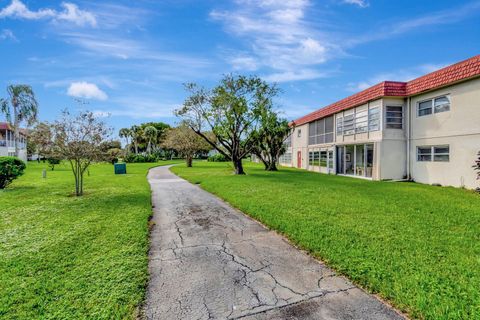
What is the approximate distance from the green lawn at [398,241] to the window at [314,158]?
48.8ft

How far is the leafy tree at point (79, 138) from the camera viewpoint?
9.45m

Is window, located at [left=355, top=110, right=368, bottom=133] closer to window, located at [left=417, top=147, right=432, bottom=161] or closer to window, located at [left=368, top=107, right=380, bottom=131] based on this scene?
window, located at [left=368, top=107, right=380, bottom=131]

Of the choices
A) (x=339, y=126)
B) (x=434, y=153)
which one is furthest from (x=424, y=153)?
(x=339, y=126)

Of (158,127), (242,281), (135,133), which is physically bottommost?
(242,281)

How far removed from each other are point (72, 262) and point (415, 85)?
17.8 m

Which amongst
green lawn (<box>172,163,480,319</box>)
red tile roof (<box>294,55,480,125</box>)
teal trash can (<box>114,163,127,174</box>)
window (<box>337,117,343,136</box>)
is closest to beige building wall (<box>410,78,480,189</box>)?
red tile roof (<box>294,55,480,125</box>)

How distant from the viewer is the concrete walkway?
2729 millimetres

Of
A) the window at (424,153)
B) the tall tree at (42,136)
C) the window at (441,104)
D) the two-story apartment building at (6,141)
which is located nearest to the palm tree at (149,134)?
the two-story apartment building at (6,141)

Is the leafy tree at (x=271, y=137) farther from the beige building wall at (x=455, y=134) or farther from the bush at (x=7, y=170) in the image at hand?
the bush at (x=7, y=170)

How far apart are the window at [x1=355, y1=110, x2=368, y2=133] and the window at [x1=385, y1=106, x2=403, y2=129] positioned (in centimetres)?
162

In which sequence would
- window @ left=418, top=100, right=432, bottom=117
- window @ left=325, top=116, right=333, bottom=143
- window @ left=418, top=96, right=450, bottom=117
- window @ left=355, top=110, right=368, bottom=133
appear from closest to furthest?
window @ left=418, top=96, right=450, bottom=117
window @ left=418, top=100, right=432, bottom=117
window @ left=355, top=110, right=368, bottom=133
window @ left=325, top=116, right=333, bottom=143

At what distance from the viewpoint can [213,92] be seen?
1834cm

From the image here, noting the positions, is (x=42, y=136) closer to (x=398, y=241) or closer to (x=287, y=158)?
(x=398, y=241)

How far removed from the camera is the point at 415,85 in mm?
14438
